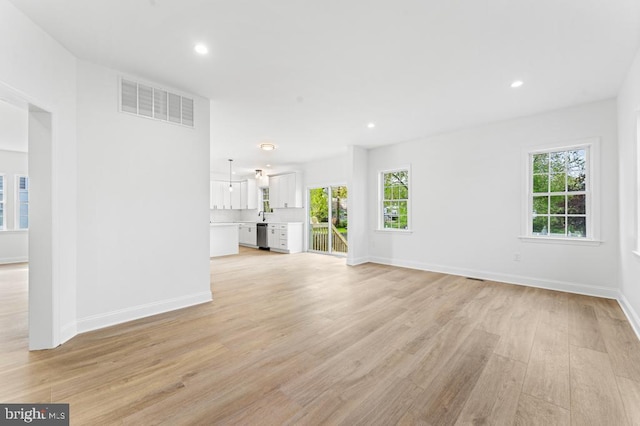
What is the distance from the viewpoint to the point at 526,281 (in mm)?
4414

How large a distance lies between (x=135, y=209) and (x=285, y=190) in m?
6.04

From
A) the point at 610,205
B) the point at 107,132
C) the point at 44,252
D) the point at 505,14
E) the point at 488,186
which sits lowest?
the point at 44,252

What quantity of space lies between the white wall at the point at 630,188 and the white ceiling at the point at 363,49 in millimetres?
295

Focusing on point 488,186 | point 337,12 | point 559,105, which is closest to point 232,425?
point 337,12

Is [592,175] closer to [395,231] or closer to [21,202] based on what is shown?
[395,231]

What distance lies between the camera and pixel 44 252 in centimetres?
240

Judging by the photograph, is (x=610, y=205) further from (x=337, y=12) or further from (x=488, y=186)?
(x=337, y=12)

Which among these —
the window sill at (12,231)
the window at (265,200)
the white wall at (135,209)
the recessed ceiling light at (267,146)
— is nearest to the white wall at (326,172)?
the window at (265,200)

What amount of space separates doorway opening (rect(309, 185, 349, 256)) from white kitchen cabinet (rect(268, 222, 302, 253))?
40 centimetres

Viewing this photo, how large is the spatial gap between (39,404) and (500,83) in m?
5.17

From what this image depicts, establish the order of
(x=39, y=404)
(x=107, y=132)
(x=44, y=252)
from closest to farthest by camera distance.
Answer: (x=39, y=404) → (x=44, y=252) → (x=107, y=132)

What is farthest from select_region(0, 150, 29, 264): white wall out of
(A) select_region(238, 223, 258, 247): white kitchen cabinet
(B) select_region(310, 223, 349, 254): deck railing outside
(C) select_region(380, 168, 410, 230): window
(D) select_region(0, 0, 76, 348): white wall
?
(C) select_region(380, 168, 410, 230): window

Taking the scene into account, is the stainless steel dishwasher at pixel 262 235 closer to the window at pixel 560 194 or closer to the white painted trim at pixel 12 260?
the white painted trim at pixel 12 260

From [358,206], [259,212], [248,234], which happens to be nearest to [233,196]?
[259,212]
